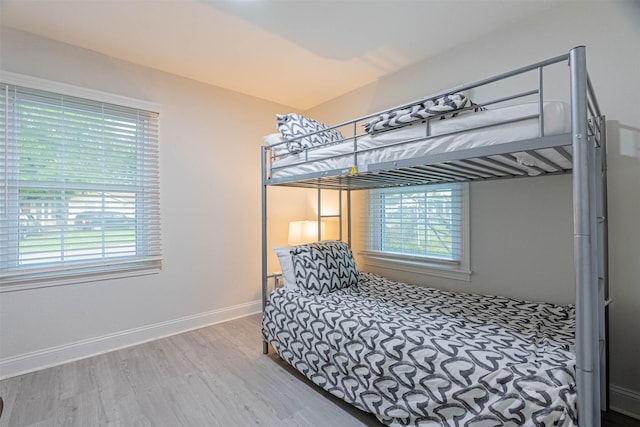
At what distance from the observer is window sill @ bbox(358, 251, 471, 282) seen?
8.03 feet

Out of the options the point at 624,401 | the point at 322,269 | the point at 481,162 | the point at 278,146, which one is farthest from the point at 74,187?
the point at 624,401

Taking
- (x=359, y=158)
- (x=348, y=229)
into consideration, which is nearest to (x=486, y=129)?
(x=359, y=158)

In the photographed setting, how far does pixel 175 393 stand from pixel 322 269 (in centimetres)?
127

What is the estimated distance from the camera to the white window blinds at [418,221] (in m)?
2.48

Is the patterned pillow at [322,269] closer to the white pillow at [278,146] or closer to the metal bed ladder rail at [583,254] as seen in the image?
the white pillow at [278,146]

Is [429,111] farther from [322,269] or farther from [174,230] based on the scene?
[174,230]

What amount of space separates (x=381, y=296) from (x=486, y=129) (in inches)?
55.2

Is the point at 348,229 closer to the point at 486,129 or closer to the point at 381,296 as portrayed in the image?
the point at 381,296

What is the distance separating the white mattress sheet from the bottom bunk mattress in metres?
0.88

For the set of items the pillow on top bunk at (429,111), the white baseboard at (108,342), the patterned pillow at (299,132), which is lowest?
the white baseboard at (108,342)

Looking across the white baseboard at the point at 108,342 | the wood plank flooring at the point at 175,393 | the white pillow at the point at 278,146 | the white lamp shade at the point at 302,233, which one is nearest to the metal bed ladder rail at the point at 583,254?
the wood plank flooring at the point at 175,393

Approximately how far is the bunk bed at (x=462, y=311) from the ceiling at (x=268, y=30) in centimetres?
59

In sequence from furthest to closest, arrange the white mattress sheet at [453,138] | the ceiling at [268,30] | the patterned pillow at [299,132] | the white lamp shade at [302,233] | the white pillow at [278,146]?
the white lamp shade at [302,233] → the white pillow at [278,146] → the patterned pillow at [299,132] → the ceiling at [268,30] → the white mattress sheet at [453,138]

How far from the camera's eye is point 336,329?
1811mm
